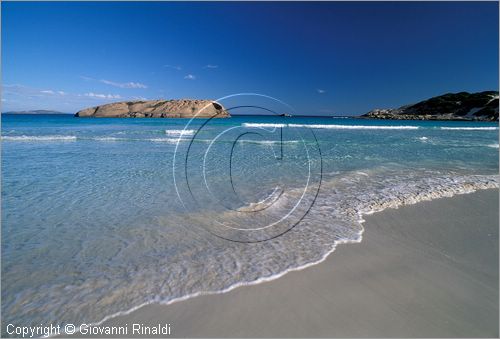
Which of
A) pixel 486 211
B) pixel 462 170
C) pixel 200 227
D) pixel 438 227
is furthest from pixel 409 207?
pixel 462 170

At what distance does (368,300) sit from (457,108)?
10807 centimetres

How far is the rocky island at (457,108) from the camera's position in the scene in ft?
249

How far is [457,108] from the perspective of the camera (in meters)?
87.4

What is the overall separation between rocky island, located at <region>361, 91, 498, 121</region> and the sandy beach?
87.1 m

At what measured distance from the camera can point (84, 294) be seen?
10.0 feet

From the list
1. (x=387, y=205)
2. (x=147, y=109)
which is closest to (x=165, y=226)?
(x=387, y=205)

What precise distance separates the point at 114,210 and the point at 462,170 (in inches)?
456

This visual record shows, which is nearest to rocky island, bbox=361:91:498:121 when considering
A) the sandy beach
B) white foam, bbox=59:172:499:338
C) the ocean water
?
white foam, bbox=59:172:499:338

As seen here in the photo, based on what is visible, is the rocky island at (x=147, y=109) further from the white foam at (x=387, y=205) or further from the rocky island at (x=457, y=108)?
the white foam at (x=387, y=205)

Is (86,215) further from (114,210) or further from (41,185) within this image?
(41,185)

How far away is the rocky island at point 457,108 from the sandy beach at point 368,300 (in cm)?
8712

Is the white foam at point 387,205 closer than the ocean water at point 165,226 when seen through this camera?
Yes

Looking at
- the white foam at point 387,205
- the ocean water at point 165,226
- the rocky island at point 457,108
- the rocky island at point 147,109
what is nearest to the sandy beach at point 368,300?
the white foam at point 387,205

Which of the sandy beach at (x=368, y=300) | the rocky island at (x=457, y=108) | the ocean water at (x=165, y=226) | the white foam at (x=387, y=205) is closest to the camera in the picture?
the sandy beach at (x=368, y=300)
